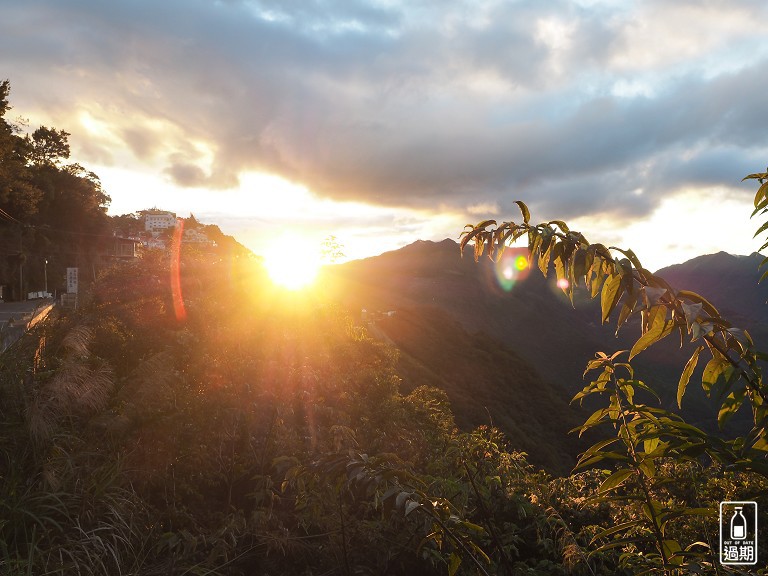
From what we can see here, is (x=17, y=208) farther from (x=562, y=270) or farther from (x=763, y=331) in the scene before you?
(x=763, y=331)

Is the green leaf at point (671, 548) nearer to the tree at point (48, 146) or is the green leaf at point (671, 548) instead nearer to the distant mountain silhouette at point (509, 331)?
the distant mountain silhouette at point (509, 331)

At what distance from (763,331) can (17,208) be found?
90.1m

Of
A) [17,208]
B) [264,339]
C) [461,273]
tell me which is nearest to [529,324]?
[461,273]

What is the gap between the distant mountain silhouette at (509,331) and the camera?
1867cm

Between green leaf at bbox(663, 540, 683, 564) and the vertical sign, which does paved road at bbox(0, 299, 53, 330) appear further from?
green leaf at bbox(663, 540, 683, 564)

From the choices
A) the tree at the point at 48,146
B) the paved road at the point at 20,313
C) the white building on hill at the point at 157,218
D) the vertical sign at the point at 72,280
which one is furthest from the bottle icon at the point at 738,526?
the white building on hill at the point at 157,218

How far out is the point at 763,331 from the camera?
74.8 m

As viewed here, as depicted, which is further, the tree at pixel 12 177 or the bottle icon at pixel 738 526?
the tree at pixel 12 177

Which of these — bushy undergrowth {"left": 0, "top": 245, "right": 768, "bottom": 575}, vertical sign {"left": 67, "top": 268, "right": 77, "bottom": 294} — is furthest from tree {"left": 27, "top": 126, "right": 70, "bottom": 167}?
bushy undergrowth {"left": 0, "top": 245, "right": 768, "bottom": 575}
